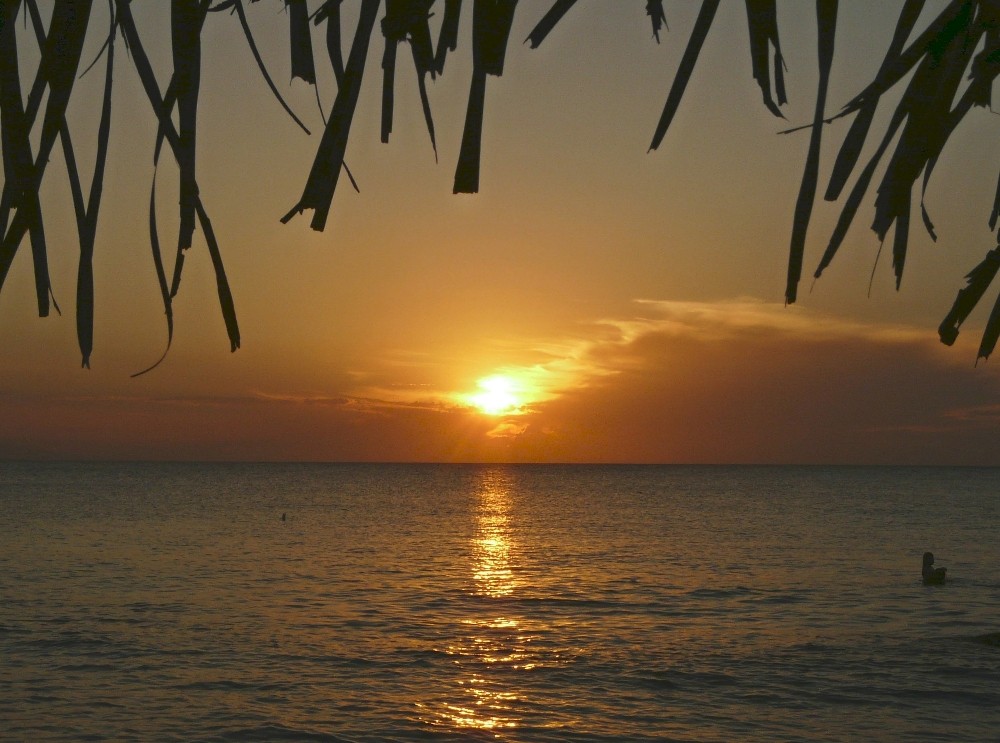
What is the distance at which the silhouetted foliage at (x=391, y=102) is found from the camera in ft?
3.32

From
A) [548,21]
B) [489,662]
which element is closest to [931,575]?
[489,662]

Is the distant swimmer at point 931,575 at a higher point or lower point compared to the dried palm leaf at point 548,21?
lower

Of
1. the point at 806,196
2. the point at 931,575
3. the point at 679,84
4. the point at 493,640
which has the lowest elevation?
the point at 493,640

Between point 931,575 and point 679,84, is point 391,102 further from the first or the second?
point 931,575

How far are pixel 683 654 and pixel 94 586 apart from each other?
826 inches

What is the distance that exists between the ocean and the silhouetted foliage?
16932 millimetres

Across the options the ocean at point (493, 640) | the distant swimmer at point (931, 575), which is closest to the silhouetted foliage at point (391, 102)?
the ocean at point (493, 640)

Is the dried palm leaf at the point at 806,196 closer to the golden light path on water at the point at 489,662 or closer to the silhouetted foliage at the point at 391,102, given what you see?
the silhouetted foliage at the point at 391,102

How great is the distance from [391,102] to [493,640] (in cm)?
2503

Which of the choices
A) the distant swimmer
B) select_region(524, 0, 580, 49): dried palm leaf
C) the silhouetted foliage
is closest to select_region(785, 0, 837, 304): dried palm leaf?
the silhouetted foliage

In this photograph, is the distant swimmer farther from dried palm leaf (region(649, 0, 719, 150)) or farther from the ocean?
dried palm leaf (region(649, 0, 719, 150))

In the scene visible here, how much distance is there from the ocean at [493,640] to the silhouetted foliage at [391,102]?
55.6 ft

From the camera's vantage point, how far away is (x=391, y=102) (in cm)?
117

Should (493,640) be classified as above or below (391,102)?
below
